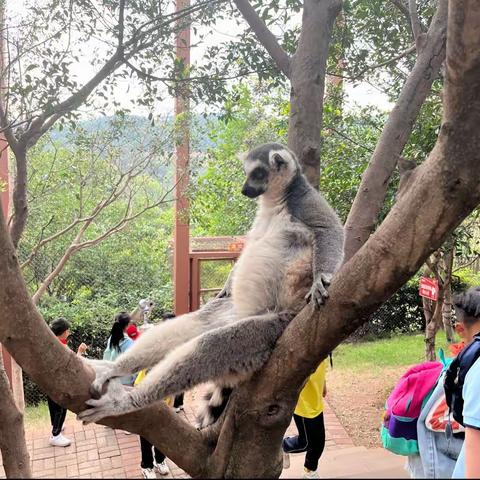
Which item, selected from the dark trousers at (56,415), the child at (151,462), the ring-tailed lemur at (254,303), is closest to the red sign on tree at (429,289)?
the child at (151,462)

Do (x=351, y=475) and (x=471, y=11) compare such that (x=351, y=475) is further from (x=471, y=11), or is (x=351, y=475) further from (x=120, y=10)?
(x=120, y=10)

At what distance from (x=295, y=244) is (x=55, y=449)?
187 inches

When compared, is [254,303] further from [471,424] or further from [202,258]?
[202,258]

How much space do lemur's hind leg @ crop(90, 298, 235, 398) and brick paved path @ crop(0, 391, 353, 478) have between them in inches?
119

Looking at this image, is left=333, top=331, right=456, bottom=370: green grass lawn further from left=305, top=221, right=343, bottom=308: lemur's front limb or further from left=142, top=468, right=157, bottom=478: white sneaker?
left=305, top=221, right=343, bottom=308: lemur's front limb

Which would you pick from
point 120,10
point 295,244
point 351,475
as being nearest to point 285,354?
point 295,244

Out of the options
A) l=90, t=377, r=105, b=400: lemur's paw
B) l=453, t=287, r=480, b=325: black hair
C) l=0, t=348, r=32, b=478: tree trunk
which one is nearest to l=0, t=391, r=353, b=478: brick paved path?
l=0, t=348, r=32, b=478: tree trunk

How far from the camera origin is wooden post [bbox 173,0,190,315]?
6.59 metres

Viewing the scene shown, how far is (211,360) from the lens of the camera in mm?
2225

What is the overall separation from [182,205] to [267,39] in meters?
4.81

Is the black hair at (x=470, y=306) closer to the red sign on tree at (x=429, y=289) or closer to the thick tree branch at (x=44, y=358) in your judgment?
the thick tree branch at (x=44, y=358)

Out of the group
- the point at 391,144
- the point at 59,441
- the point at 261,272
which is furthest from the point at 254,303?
the point at 59,441

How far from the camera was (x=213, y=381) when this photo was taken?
7.57ft

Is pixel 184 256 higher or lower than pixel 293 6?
lower
